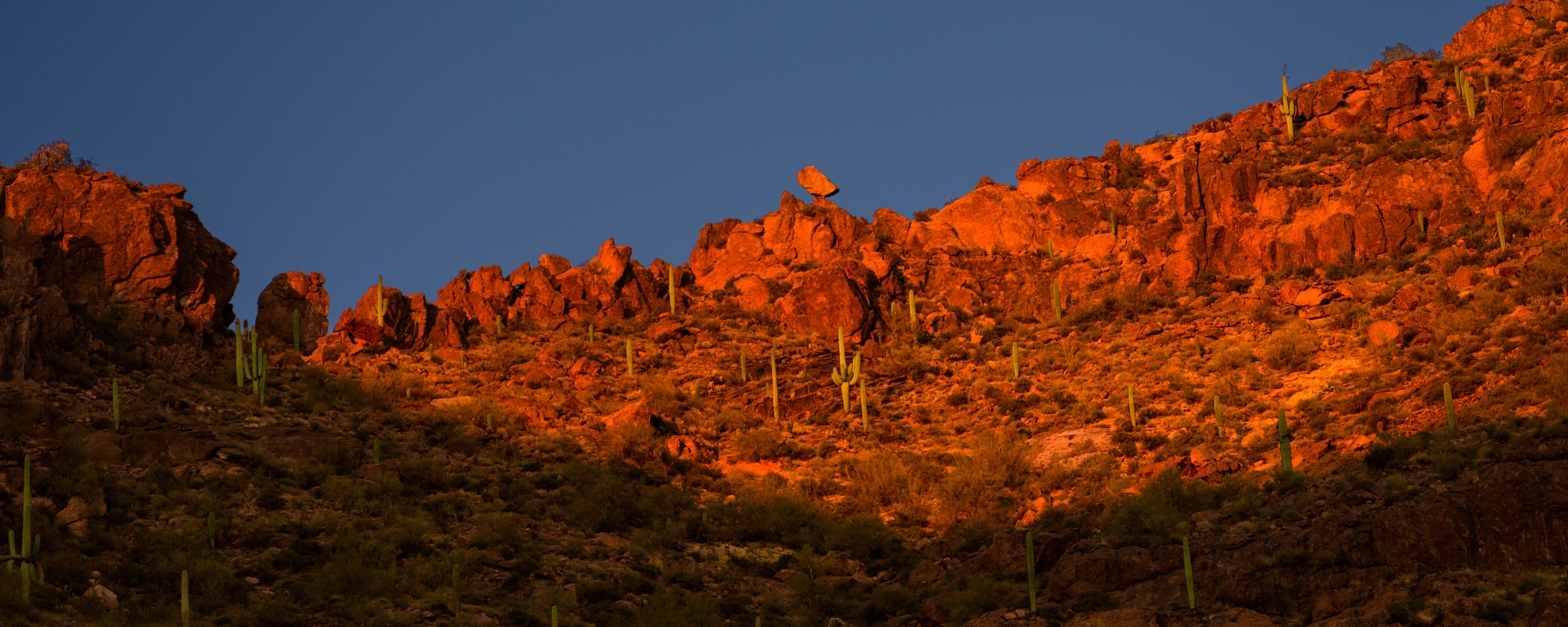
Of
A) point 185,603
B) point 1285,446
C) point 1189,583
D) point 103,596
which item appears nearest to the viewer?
point 185,603

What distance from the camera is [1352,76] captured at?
5238 centimetres

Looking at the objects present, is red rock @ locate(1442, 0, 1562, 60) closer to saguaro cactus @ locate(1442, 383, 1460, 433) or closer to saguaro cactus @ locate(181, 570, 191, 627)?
saguaro cactus @ locate(1442, 383, 1460, 433)

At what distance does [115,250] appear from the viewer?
132 feet

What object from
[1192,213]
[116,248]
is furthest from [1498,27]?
[116,248]

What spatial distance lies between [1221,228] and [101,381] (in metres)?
33.4

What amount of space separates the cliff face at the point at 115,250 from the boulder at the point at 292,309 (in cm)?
196

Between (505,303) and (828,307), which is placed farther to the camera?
(505,303)

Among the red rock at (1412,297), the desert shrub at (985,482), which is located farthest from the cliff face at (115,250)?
the red rock at (1412,297)

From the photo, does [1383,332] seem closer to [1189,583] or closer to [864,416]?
[864,416]

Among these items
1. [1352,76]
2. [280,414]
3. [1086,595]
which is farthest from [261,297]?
[1352,76]

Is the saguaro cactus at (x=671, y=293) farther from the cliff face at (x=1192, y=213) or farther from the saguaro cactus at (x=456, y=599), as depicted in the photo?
the saguaro cactus at (x=456, y=599)

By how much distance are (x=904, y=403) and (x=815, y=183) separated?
17.1 meters

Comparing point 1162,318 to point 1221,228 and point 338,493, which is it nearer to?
point 1221,228

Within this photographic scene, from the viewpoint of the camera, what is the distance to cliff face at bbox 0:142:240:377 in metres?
38.6
